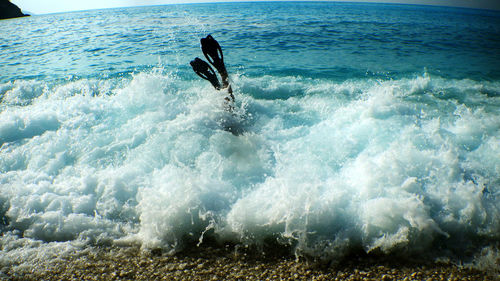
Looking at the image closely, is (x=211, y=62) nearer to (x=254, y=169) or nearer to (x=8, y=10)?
(x=254, y=169)

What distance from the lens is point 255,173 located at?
358cm

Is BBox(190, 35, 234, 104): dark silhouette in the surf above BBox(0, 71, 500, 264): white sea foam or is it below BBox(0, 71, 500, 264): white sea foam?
above

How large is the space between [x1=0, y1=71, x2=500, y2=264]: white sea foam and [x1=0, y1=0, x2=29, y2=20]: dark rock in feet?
277

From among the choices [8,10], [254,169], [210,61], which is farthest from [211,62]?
[8,10]

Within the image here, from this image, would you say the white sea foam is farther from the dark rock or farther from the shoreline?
the dark rock

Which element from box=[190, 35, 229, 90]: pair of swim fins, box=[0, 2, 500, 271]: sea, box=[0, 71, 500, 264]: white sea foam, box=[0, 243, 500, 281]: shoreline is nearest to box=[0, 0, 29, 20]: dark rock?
box=[0, 2, 500, 271]: sea

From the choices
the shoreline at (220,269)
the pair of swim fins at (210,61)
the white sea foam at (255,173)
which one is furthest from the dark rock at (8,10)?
the shoreline at (220,269)

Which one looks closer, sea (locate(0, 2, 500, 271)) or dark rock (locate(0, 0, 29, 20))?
sea (locate(0, 2, 500, 271))

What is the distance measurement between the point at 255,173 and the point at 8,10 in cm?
9258

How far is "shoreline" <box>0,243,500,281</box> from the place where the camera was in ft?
7.30

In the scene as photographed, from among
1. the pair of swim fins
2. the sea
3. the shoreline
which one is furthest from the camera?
the pair of swim fins

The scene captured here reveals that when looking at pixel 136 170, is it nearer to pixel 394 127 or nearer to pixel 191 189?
pixel 191 189

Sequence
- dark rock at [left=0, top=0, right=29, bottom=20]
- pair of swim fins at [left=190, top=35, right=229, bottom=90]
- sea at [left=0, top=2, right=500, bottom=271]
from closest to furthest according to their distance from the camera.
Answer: sea at [left=0, top=2, right=500, bottom=271] → pair of swim fins at [left=190, top=35, right=229, bottom=90] → dark rock at [left=0, top=0, right=29, bottom=20]

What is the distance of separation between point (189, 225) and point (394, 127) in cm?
416
